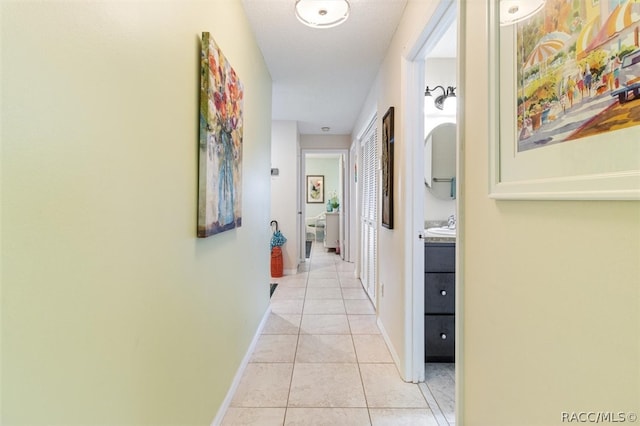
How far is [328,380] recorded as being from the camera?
1883mm

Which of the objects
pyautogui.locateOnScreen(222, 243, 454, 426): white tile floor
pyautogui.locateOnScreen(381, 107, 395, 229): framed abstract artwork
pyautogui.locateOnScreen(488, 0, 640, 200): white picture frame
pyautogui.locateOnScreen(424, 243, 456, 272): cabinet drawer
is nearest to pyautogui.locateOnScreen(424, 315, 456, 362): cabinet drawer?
pyautogui.locateOnScreen(222, 243, 454, 426): white tile floor

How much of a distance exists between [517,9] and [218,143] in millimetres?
1205

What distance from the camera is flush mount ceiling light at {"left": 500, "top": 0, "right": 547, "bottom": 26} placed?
29.4 inches

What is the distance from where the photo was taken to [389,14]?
1.98m

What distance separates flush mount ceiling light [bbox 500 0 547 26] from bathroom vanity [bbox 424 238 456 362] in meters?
Result: 1.37

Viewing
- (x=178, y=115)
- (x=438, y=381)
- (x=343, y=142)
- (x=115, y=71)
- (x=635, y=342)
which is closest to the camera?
(x=635, y=342)

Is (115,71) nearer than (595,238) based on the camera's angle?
No

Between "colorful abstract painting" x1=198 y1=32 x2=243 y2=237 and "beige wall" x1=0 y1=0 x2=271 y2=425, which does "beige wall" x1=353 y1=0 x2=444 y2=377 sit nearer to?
"colorful abstract painting" x1=198 y1=32 x2=243 y2=237

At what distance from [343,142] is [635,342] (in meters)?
5.20

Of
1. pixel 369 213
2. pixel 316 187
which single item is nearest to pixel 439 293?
pixel 369 213

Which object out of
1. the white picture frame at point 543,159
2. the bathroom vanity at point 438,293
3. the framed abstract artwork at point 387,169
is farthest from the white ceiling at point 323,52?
the bathroom vanity at point 438,293

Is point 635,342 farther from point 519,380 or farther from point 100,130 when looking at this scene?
point 100,130

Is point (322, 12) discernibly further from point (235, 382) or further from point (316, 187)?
point (316, 187)

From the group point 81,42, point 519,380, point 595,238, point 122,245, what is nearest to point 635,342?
point 595,238
